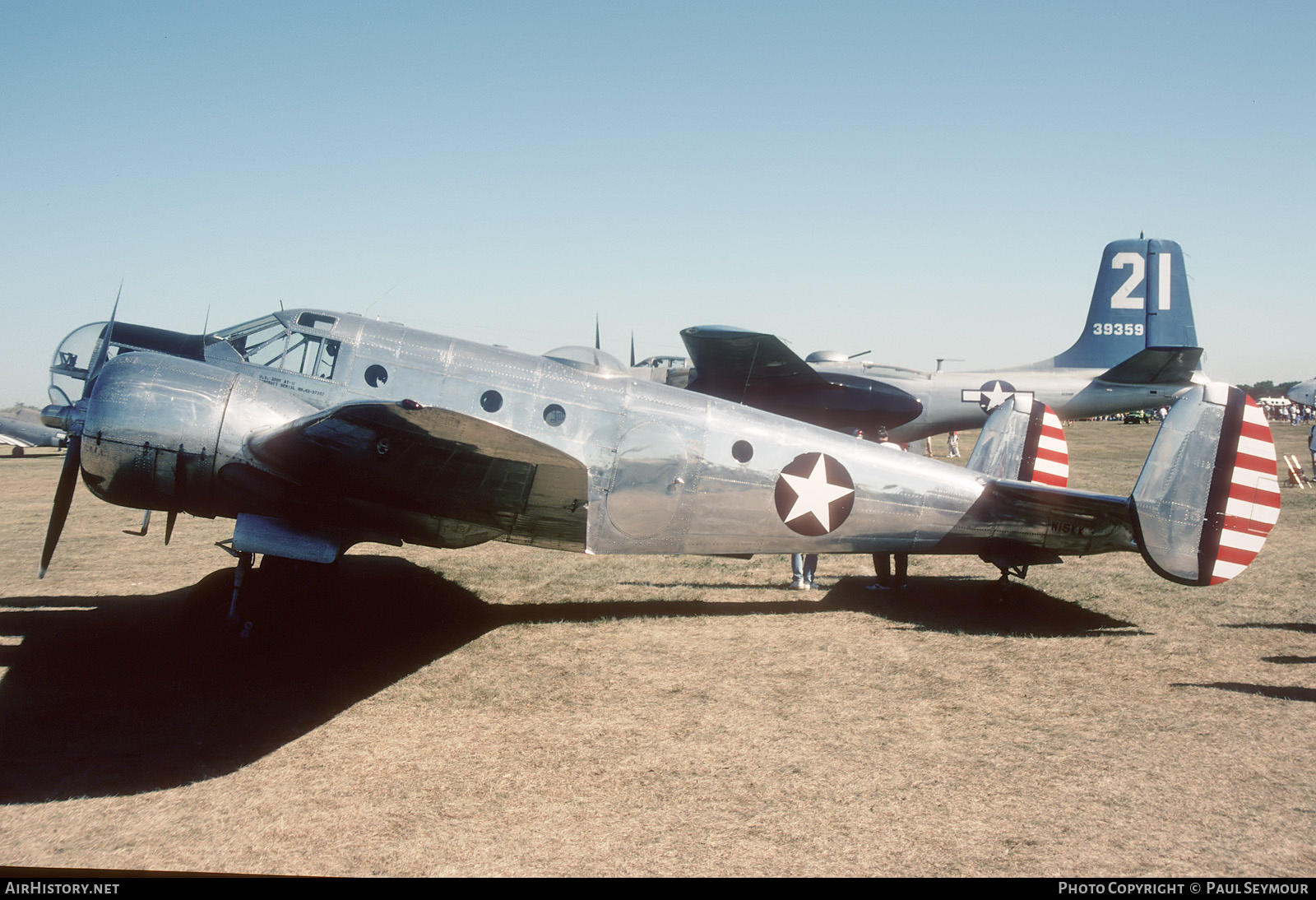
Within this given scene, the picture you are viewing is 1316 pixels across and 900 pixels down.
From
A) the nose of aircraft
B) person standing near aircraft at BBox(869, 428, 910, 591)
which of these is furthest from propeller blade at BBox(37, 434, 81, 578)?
person standing near aircraft at BBox(869, 428, 910, 591)

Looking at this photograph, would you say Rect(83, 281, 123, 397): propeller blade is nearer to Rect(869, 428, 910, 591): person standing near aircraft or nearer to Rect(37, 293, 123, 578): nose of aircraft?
Rect(37, 293, 123, 578): nose of aircraft

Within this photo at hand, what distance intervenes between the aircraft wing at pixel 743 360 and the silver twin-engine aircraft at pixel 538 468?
20.4ft

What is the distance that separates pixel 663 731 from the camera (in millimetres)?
4895

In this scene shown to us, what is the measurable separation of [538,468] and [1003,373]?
15.1 m

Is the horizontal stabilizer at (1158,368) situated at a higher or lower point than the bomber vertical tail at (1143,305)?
lower

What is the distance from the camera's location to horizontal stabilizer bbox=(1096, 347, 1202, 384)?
16.2 meters

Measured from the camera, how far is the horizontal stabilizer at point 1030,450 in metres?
8.70

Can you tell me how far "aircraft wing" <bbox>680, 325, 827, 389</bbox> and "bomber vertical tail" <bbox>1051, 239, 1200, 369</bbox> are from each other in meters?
8.53

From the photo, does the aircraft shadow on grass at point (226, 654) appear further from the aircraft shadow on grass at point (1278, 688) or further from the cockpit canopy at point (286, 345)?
the cockpit canopy at point (286, 345)

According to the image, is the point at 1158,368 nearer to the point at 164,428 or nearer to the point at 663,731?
the point at 663,731

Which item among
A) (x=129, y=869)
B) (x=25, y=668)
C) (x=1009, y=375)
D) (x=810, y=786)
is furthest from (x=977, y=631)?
(x=1009, y=375)

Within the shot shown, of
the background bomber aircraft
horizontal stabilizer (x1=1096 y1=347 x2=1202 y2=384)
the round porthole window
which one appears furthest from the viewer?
horizontal stabilizer (x1=1096 y1=347 x2=1202 y2=384)

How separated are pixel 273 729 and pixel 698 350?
10.2 meters

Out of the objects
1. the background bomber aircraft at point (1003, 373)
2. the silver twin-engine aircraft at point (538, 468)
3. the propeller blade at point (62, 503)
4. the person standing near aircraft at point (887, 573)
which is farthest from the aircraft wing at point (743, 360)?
the propeller blade at point (62, 503)
